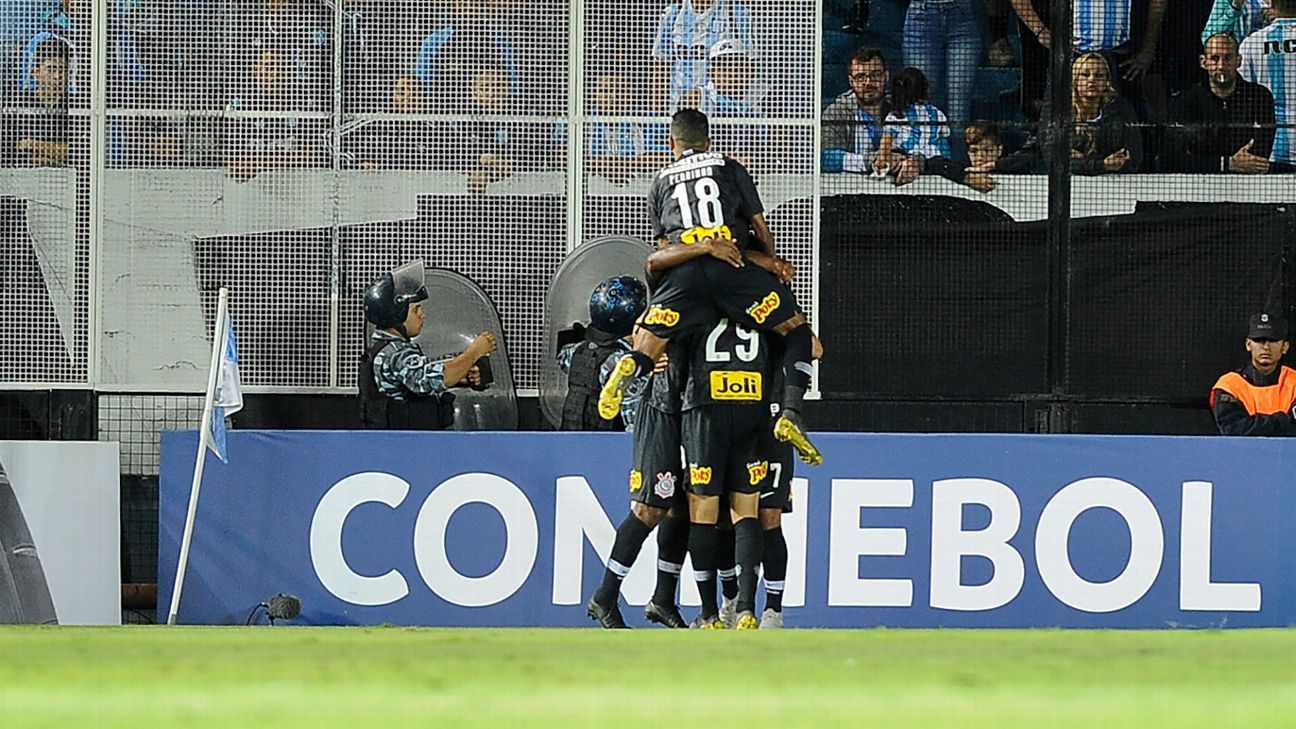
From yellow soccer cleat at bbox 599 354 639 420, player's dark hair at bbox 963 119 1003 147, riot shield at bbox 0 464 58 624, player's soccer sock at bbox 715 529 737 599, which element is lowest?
riot shield at bbox 0 464 58 624

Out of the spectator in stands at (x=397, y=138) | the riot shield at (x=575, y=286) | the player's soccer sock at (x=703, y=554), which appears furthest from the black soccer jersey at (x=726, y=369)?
the spectator in stands at (x=397, y=138)

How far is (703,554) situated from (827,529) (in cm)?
237

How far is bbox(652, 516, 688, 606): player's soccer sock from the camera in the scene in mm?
8109

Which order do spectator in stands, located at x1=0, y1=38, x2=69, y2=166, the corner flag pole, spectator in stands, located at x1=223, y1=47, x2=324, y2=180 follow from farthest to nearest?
spectator in stands, located at x1=223, y1=47, x2=324, y2=180, spectator in stands, located at x1=0, y1=38, x2=69, y2=166, the corner flag pole

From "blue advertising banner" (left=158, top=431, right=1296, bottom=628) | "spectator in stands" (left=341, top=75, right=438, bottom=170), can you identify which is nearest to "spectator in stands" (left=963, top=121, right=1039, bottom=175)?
"blue advertising banner" (left=158, top=431, right=1296, bottom=628)

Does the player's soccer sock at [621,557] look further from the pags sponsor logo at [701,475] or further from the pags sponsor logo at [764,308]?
the pags sponsor logo at [764,308]

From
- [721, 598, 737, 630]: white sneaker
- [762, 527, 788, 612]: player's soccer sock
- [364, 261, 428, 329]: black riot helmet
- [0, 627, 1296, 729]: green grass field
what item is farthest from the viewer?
[364, 261, 428, 329]: black riot helmet

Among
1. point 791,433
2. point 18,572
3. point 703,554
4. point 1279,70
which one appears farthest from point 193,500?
point 1279,70

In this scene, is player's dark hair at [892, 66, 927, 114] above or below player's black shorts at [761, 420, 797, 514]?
above

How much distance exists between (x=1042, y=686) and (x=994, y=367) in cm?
828

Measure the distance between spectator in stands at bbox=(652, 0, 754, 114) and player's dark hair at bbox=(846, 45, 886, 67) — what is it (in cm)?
66

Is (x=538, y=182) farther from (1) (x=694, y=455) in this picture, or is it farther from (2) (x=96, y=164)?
(1) (x=694, y=455)

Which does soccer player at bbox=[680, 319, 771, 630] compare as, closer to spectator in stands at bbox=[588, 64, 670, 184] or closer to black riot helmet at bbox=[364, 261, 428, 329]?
black riot helmet at bbox=[364, 261, 428, 329]

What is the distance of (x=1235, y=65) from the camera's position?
11.7 meters
